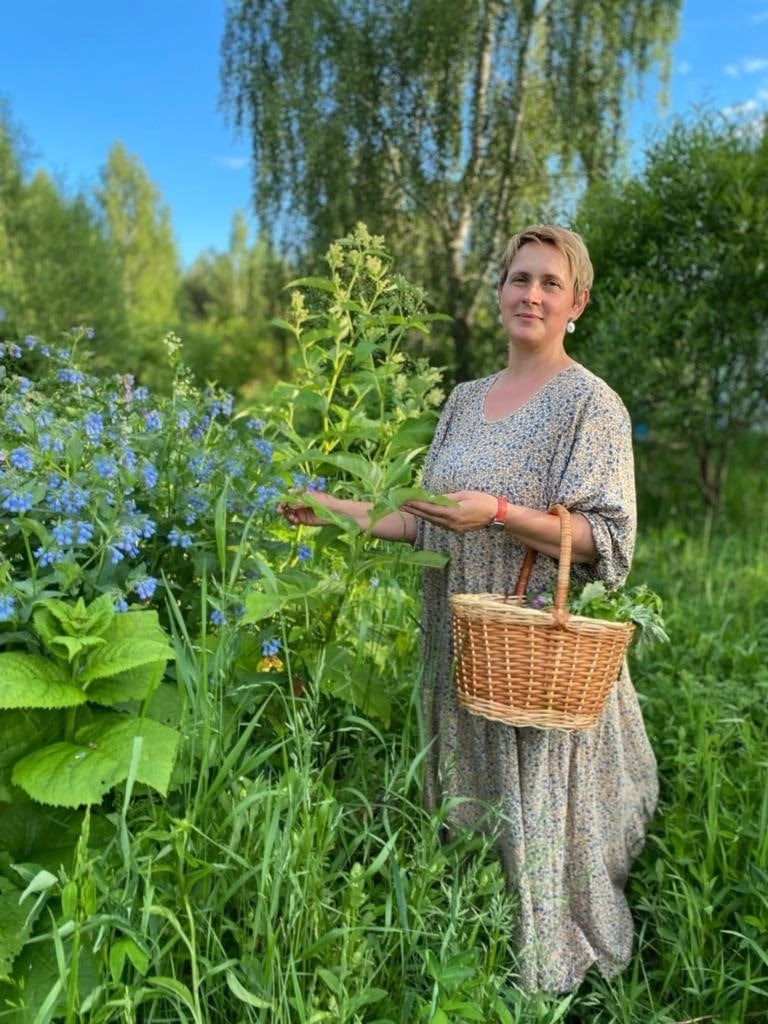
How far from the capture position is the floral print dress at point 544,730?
6.23ft

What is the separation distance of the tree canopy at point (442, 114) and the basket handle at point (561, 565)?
421 inches

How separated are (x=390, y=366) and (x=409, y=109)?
39.9 feet

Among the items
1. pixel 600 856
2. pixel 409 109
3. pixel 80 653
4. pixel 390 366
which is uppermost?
pixel 409 109

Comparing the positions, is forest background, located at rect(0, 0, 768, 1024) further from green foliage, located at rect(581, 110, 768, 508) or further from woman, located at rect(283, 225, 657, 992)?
green foliage, located at rect(581, 110, 768, 508)

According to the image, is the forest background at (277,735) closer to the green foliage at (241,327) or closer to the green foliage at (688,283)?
the green foliage at (241,327)

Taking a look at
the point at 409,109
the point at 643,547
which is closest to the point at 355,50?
the point at 409,109

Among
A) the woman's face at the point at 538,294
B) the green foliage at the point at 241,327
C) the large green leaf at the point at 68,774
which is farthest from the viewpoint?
the green foliage at the point at 241,327

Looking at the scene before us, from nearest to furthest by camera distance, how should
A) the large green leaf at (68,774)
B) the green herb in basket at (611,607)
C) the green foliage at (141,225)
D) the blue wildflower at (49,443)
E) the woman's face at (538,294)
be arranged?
the large green leaf at (68,774) < the blue wildflower at (49,443) < the green herb in basket at (611,607) < the woman's face at (538,294) < the green foliage at (141,225)

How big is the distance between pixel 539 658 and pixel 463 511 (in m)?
0.33

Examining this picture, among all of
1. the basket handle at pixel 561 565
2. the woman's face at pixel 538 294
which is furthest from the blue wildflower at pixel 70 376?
the basket handle at pixel 561 565

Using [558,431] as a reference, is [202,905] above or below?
below

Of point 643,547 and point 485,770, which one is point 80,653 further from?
point 643,547

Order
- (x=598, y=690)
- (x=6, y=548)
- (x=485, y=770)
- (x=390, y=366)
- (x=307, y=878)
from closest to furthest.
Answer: (x=307, y=878), (x=598, y=690), (x=6, y=548), (x=485, y=770), (x=390, y=366)

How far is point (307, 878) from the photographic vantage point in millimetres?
1596
